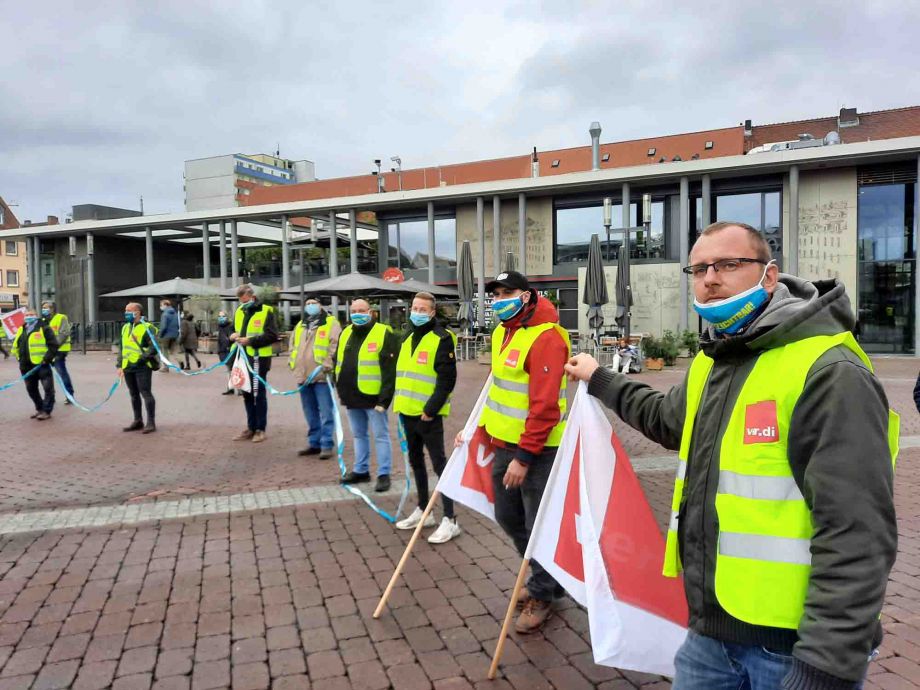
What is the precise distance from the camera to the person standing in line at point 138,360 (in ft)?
29.7

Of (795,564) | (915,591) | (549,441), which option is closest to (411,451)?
(549,441)

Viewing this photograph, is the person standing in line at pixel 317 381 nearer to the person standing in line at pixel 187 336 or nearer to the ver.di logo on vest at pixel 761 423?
the ver.di logo on vest at pixel 761 423

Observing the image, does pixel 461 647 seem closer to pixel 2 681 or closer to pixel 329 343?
pixel 2 681

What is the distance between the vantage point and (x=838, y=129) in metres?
37.8

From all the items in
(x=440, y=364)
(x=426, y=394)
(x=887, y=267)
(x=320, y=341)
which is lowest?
(x=426, y=394)

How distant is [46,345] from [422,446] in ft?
27.9

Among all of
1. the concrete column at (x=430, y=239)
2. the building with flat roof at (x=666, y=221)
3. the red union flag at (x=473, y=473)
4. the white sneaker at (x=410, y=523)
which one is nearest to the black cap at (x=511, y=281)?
the red union flag at (x=473, y=473)

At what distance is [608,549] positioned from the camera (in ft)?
8.73

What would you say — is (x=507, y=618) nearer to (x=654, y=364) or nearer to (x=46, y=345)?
(x=46, y=345)

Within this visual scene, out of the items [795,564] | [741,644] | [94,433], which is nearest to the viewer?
[795,564]

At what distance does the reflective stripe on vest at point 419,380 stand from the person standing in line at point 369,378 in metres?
0.75

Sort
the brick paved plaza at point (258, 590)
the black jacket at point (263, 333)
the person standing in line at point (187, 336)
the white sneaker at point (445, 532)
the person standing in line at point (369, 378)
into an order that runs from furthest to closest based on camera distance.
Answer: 1. the person standing in line at point (187, 336)
2. the black jacket at point (263, 333)
3. the person standing in line at point (369, 378)
4. the white sneaker at point (445, 532)
5. the brick paved plaza at point (258, 590)

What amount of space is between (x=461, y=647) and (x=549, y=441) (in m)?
1.16

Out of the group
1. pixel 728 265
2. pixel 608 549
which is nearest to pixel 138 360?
pixel 608 549
